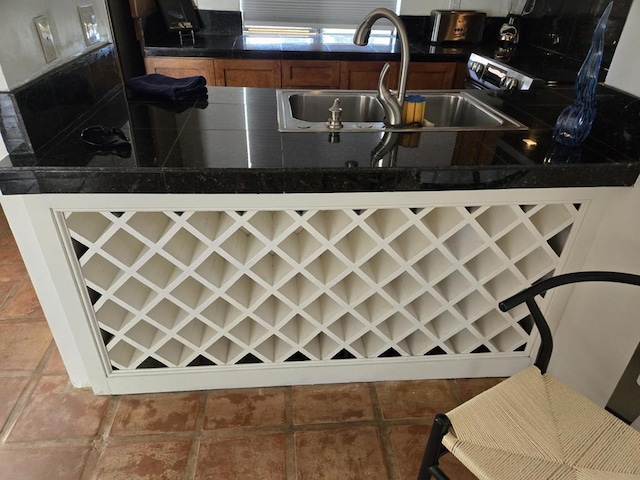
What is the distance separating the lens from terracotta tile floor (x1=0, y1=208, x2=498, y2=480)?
133 cm

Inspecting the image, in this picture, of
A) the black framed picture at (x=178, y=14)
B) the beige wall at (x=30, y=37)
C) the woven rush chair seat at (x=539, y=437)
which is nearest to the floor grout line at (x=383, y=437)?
the woven rush chair seat at (x=539, y=437)

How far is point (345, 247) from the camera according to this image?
141 cm

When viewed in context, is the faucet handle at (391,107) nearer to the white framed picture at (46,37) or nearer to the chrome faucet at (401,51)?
the chrome faucet at (401,51)

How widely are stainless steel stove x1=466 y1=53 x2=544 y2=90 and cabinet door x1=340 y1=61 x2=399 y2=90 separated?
0.49 m

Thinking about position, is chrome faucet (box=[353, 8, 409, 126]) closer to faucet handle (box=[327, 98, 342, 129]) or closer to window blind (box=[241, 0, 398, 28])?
faucet handle (box=[327, 98, 342, 129])

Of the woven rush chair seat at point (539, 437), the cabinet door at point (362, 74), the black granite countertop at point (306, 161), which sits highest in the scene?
the black granite countertop at point (306, 161)

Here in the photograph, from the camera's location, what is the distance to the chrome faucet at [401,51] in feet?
4.57

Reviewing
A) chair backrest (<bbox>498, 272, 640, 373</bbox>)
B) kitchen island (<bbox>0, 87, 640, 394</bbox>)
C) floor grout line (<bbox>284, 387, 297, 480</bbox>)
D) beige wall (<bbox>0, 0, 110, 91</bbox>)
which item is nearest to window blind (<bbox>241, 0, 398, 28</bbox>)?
kitchen island (<bbox>0, 87, 640, 394</bbox>)

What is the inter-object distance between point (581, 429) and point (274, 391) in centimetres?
96

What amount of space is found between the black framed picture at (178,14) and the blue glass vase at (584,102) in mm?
2682

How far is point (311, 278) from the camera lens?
54.2 inches

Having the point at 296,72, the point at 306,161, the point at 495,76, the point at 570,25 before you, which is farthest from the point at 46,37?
the point at 570,25

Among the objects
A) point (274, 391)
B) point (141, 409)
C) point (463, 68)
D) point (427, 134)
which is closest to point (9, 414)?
point (141, 409)

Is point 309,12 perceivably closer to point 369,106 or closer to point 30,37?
point 369,106
